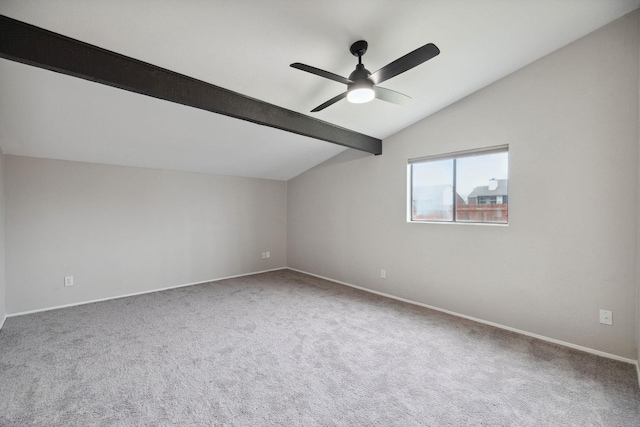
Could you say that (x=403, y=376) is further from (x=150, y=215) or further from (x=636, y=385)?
(x=150, y=215)

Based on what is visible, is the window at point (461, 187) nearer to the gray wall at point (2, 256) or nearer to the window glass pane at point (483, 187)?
the window glass pane at point (483, 187)

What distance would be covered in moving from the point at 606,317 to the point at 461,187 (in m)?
1.77

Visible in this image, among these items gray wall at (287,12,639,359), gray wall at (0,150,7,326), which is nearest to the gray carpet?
gray wall at (0,150,7,326)

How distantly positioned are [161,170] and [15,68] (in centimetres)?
246

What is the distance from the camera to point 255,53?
2.17 metres

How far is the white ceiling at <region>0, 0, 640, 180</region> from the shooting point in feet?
5.85

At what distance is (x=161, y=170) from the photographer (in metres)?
4.41

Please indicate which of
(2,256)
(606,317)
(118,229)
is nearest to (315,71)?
(606,317)

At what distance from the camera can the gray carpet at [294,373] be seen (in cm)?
174

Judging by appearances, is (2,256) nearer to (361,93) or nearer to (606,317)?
(361,93)

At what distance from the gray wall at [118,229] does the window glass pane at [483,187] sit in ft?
12.1

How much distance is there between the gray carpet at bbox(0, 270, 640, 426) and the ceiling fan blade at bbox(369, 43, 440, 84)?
2.24 metres

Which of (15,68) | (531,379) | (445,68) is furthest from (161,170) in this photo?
(531,379)

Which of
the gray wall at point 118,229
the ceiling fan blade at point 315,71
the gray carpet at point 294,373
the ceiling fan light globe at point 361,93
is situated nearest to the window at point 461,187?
the gray carpet at point 294,373
